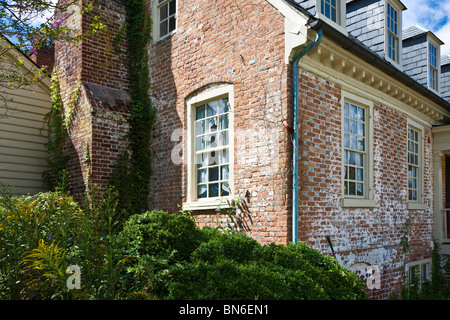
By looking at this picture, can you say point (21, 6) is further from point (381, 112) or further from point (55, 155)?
point (381, 112)

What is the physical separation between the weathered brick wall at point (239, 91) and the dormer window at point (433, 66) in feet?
23.7

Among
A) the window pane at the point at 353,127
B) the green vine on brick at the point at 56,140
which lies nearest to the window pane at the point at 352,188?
the window pane at the point at 353,127

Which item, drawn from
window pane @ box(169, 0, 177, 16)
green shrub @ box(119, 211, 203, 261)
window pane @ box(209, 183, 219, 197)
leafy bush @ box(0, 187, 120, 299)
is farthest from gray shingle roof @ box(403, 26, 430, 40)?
leafy bush @ box(0, 187, 120, 299)

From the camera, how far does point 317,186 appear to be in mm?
7129

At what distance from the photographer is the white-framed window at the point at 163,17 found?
31.1ft

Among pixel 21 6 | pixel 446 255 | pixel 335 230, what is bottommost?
pixel 446 255

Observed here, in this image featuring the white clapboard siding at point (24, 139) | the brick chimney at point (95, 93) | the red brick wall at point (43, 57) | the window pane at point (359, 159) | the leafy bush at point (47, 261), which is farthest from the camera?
the red brick wall at point (43, 57)

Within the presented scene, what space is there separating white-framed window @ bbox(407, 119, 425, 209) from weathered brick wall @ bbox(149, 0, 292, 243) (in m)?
5.22

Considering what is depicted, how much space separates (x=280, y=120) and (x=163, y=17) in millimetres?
4673

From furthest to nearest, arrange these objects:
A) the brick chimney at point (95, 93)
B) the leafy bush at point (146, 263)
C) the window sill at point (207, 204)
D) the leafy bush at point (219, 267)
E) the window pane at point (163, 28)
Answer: the window pane at point (163, 28) < the brick chimney at point (95, 93) < the window sill at point (207, 204) < the leafy bush at point (219, 267) < the leafy bush at point (146, 263)

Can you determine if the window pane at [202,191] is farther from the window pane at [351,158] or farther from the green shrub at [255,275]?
the window pane at [351,158]
